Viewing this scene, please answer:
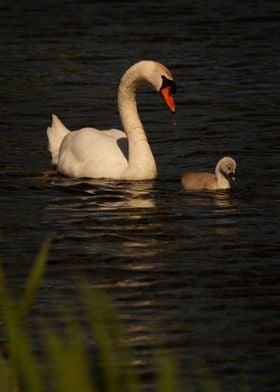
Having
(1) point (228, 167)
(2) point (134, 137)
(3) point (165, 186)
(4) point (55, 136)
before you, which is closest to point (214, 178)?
(1) point (228, 167)

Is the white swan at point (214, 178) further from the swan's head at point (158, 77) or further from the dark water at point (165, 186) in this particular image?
the swan's head at point (158, 77)

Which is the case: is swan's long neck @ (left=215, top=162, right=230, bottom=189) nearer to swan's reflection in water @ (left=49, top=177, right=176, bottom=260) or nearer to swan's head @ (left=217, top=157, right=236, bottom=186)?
swan's head @ (left=217, top=157, right=236, bottom=186)

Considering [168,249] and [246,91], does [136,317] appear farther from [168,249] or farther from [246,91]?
[246,91]

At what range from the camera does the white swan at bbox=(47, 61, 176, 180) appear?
1230cm

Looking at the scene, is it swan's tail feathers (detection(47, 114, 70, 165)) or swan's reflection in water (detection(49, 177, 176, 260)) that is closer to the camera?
swan's reflection in water (detection(49, 177, 176, 260))

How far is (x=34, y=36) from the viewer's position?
66.7 feet

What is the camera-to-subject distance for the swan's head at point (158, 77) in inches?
485

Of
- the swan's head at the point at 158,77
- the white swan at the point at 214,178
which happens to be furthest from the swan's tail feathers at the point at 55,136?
the white swan at the point at 214,178

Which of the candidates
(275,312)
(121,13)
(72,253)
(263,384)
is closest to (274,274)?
(275,312)

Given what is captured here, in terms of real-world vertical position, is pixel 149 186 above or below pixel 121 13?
below

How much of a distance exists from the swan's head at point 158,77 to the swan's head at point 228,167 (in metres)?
0.83

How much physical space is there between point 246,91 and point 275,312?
873cm

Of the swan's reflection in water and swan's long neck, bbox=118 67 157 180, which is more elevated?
swan's long neck, bbox=118 67 157 180

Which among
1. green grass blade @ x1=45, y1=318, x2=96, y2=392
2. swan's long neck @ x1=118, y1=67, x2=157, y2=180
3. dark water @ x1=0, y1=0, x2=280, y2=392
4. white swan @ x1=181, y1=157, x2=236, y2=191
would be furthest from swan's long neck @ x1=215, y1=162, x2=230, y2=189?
green grass blade @ x1=45, y1=318, x2=96, y2=392
